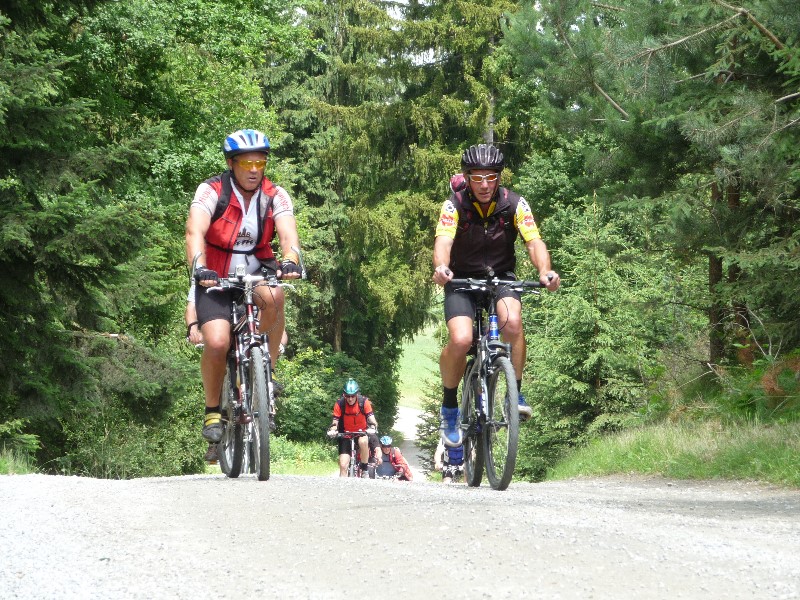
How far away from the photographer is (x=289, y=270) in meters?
8.43

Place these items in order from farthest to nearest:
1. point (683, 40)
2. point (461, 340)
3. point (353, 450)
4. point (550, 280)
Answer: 1. point (353, 450)
2. point (683, 40)
3. point (461, 340)
4. point (550, 280)

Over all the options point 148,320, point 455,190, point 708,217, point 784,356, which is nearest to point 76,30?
point 148,320

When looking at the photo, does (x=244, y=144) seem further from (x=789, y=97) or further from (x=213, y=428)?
(x=789, y=97)

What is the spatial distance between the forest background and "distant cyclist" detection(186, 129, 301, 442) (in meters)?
5.00

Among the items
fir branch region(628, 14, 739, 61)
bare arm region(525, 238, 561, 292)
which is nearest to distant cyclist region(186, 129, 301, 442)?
bare arm region(525, 238, 561, 292)

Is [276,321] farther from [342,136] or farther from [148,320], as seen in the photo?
[342,136]

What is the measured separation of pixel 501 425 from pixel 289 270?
1928mm

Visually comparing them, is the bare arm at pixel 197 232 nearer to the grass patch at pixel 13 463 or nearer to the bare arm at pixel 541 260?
the bare arm at pixel 541 260

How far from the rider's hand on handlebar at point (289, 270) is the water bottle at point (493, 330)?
1437 mm

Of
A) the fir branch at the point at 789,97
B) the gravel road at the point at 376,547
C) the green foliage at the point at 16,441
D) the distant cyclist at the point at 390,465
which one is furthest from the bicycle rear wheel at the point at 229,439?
the distant cyclist at the point at 390,465

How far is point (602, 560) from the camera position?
461 cm

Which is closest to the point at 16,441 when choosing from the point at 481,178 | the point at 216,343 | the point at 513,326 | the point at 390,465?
the point at 216,343

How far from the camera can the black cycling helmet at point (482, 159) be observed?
8336mm

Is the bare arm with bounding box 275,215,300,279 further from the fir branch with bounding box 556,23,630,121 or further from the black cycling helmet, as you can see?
the fir branch with bounding box 556,23,630,121
